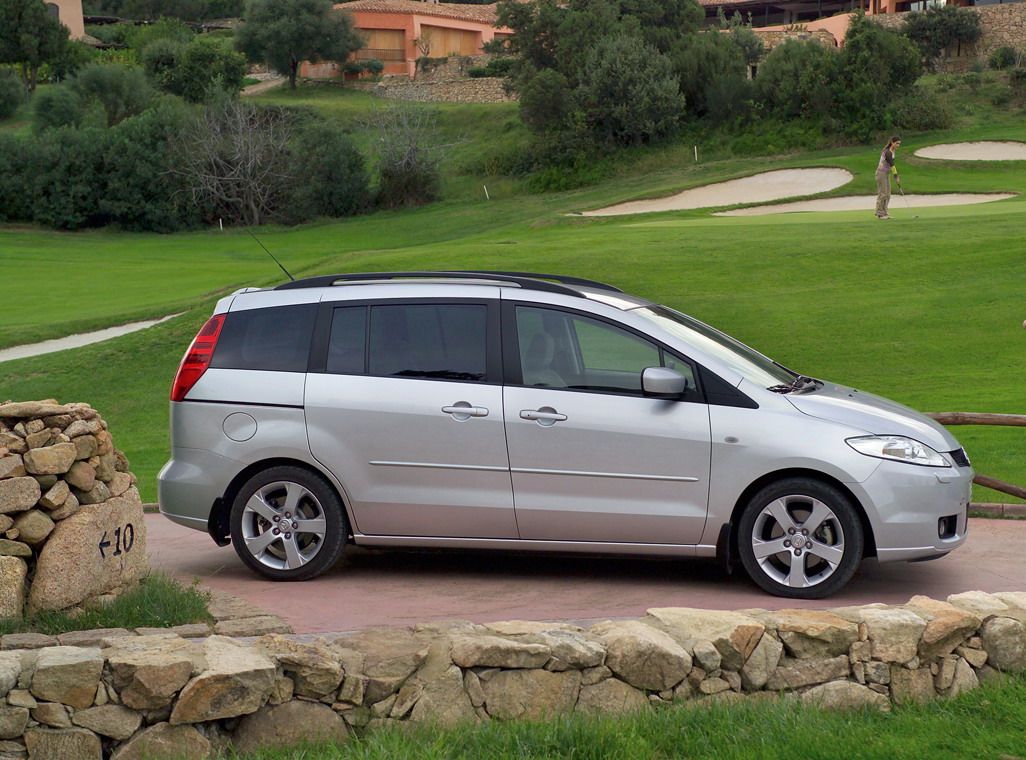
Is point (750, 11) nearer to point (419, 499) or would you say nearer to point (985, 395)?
point (985, 395)

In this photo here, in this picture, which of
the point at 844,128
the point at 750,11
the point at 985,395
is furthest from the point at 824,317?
the point at 750,11

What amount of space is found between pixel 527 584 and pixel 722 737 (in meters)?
3.29

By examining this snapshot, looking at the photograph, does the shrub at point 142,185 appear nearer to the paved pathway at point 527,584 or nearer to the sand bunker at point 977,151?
the sand bunker at point 977,151

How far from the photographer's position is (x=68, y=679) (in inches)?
181

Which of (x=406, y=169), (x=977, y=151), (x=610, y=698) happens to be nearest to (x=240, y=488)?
(x=610, y=698)

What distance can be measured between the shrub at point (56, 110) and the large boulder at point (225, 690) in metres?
57.7

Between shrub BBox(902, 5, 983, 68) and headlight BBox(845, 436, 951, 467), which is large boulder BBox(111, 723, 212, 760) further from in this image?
shrub BBox(902, 5, 983, 68)

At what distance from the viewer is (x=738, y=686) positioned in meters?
5.11

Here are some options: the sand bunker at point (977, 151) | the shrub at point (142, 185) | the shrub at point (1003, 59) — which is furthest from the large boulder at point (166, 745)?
the shrub at point (1003, 59)

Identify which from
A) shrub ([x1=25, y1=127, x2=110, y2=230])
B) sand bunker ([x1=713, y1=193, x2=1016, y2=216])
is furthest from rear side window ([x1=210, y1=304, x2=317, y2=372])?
shrub ([x1=25, y1=127, x2=110, y2=230])

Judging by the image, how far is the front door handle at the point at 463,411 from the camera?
7.65 m

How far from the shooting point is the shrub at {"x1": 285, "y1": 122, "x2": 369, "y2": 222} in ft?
169

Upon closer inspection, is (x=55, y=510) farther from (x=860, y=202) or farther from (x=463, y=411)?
(x=860, y=202)

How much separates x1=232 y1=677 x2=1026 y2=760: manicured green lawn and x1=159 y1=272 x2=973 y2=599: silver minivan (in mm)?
2434
